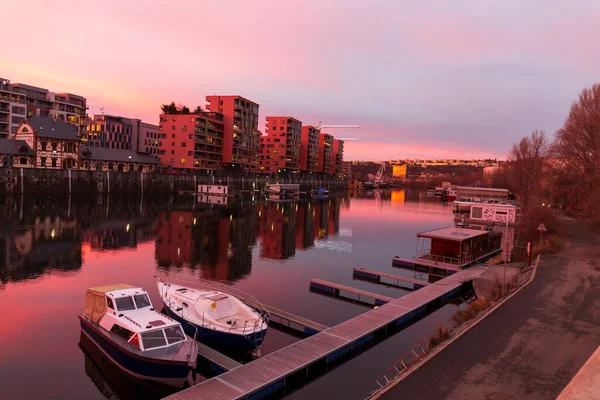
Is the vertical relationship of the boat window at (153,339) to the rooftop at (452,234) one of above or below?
below

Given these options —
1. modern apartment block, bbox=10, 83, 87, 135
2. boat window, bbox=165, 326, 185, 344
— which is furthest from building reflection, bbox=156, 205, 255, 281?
modern apartment block, bbox=10, 83, 87, 135

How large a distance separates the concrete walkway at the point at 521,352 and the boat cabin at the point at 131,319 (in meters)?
11.9

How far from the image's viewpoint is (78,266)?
43.2 meters

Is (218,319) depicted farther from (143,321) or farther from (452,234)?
(452,234)

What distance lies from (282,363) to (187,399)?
528cm

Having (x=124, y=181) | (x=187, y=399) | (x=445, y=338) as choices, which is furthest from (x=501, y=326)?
(x=124, y=181)

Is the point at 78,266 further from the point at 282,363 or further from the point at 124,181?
the point at 124,181

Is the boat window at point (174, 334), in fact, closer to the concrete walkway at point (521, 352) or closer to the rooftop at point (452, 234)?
the concrete walkway at point (521, 352)

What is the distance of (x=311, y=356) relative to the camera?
2084 centimetres

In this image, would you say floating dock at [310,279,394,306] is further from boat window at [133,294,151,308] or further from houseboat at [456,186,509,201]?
houseboat at [456,186,509,201]

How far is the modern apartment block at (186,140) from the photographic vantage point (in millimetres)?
150000

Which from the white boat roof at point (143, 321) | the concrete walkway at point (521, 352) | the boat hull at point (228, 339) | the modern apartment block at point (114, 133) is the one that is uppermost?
the modern apartment block at point (114, 133)

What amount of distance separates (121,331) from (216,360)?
17.8 ft

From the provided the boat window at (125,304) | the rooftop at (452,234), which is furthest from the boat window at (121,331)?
the rooftop at (452,234)
